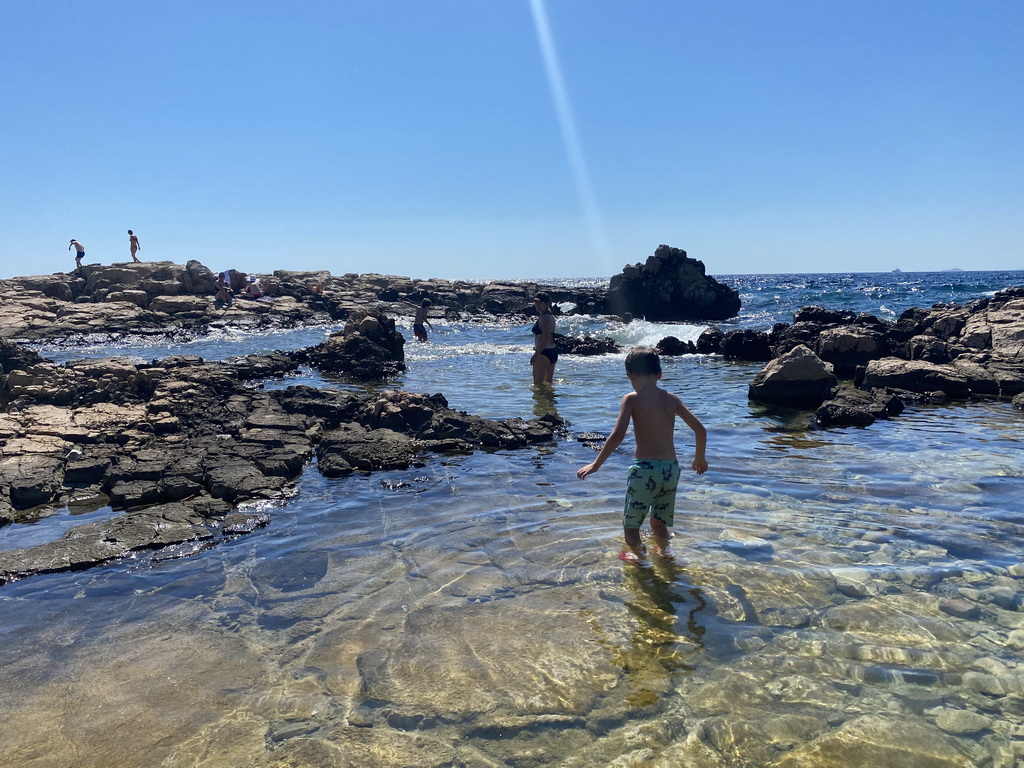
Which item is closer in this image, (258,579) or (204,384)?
(258,579)

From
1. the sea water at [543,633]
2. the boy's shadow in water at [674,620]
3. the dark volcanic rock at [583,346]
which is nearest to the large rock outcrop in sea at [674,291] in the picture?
the dark volcanic rock at [583,346]

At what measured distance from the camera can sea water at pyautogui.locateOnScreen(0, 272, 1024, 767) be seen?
3.58 metres

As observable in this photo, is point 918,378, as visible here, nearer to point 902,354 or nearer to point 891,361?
point 891,361

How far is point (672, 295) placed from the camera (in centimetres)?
4722

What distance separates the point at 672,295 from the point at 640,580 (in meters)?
43.7

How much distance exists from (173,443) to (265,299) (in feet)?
117

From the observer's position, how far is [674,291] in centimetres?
4712

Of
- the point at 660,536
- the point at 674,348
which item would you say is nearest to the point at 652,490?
the point at 660,536

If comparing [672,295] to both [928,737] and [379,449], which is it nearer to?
[379,449]

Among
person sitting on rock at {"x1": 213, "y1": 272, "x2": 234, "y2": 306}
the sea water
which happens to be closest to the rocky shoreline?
the sea water

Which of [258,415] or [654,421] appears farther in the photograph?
[258,415]

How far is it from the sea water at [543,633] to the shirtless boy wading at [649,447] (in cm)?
47

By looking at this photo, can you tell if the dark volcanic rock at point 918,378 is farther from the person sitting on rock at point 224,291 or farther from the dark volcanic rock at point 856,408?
the person sitting on rock at point 224,291

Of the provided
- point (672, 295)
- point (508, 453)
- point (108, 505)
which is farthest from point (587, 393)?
point (672, 295)
